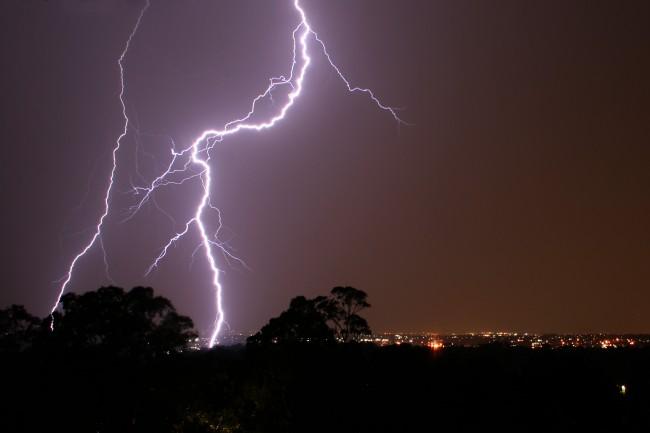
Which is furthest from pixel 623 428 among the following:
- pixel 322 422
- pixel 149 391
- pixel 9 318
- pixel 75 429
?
pixel 9 318

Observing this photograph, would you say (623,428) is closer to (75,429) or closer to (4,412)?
(75,429)

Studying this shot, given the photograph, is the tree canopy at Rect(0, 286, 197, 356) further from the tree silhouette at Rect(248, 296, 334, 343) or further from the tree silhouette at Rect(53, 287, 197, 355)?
the tree silhouette at Rect(248, 296, 334, 343)

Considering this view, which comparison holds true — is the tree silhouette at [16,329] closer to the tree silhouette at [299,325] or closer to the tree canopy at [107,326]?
the tree canopy at [107,326]

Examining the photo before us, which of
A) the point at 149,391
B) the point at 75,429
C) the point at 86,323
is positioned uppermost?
the point at 86,323

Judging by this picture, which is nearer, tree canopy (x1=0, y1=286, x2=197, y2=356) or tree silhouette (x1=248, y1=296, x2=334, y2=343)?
tree canopy (x1=0, y1=286, x2=197, y2=356)

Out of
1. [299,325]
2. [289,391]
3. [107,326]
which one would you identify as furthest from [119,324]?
[289,391]

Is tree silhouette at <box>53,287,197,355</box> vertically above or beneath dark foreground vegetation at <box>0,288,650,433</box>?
above

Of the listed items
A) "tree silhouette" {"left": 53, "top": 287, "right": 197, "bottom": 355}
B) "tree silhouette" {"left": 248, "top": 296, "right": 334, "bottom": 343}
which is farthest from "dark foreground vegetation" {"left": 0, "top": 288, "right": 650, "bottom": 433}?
"tree silhouette" {"left": 248, "top": 296, "right": 334, "bottom": 343}

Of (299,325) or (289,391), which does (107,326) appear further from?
(289,391)
